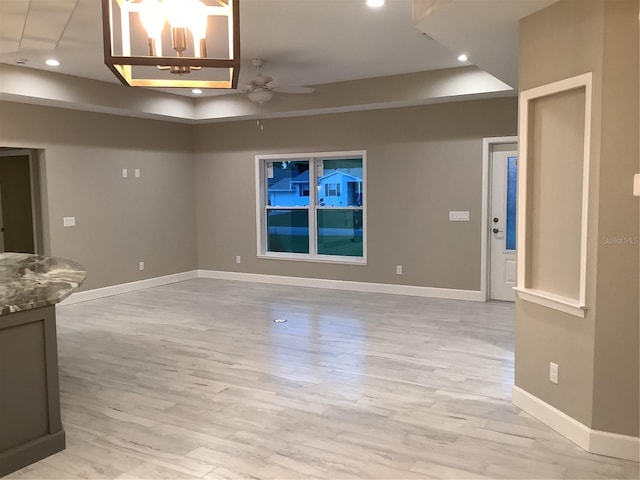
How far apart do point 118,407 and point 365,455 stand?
1.76 meters

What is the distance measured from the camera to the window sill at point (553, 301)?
2969 mm

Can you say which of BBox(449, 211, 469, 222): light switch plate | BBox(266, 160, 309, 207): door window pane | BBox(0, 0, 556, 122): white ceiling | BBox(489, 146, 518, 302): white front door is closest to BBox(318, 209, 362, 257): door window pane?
BBox(266, 160, 309, 207): door window pane

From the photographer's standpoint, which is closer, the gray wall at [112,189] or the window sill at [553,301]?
the window sill at [553,301]

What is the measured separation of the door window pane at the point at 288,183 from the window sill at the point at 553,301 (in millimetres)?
5126

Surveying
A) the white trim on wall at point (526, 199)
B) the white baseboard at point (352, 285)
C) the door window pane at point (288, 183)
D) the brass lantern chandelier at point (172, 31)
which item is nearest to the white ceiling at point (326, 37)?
the white trim on wall at point (526, 199)

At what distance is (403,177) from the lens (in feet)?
23.7

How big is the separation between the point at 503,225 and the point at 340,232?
2.36 metres

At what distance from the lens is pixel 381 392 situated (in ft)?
12.6

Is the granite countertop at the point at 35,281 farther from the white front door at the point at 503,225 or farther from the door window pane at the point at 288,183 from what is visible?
the white front door at the point at 503,225

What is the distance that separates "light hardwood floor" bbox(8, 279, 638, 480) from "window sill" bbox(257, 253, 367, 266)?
136 cm

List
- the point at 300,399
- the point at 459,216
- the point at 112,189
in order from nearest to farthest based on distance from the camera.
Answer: the point at 300,399 < the point at 459,216 < the point at 112,189

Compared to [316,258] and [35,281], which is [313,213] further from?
[35,281]

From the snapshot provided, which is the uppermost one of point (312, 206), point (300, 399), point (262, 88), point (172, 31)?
point (262, 88)

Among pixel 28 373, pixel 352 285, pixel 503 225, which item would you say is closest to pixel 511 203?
pixel 503 225
